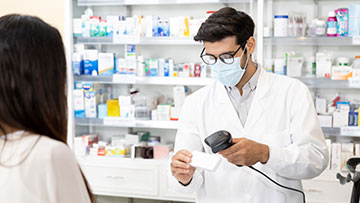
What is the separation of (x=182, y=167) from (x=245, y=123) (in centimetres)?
38

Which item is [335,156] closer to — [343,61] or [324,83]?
[324,83]

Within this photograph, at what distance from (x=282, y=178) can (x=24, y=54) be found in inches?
51.3

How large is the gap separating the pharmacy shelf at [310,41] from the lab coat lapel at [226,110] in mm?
1343

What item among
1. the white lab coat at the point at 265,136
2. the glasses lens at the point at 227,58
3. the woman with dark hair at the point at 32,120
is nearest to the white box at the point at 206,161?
the white lab coat at the point at 265,136

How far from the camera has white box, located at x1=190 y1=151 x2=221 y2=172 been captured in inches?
63.0

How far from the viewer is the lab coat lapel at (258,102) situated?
191cm

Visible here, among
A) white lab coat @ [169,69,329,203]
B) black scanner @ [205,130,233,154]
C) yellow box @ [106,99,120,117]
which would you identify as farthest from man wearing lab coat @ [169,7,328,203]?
yellow box @ [106,99,120,117]

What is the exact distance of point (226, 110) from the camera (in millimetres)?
1973

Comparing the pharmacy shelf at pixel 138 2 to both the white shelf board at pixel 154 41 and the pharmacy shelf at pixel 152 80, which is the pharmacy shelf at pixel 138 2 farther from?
the pharmacy shelf at pixel 152 80

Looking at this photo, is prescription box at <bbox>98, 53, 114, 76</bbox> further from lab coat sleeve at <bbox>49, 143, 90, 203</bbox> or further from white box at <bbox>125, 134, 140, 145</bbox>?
lab coat sleeve at <bbox>49, 143, 90, 203</bbox>

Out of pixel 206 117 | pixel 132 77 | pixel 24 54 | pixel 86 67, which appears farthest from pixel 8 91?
pixel 86 67

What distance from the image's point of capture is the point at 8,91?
0.93m

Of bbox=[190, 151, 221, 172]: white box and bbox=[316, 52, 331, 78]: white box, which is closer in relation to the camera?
bbox=[190, 151, 221, 172]: white box

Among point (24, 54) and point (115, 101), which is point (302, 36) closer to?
point (115, 101)
